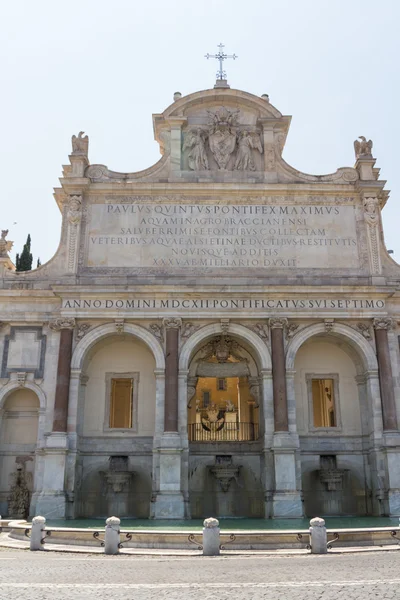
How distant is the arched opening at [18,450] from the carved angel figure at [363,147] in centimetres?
1931

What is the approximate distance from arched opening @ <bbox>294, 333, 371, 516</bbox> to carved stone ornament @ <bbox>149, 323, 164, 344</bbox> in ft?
21.0

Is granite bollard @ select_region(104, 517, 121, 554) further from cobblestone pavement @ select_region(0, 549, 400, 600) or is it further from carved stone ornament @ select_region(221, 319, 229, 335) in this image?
carved stone ornament @ select_region(221, 319, 229, 335)

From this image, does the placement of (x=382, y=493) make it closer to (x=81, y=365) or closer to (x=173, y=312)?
(x=173, y=312)

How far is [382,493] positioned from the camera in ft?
82.5

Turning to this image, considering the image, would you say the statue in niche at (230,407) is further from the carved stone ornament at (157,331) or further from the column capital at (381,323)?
the column capital at (381,323)

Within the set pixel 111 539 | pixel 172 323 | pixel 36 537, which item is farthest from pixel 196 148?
pixel 111 539

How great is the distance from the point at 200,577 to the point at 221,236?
19461 mm

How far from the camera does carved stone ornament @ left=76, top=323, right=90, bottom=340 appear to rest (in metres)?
26.8

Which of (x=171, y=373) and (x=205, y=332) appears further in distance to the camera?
(x=205, y=332)

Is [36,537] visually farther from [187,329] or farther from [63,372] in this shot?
[187,329]

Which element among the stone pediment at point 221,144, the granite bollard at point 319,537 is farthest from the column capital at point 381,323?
the granite bollard at point 319,537

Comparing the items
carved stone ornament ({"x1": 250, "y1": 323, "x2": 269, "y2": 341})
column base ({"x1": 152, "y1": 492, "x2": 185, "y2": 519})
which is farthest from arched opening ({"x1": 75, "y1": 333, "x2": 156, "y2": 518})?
carved stone ornament ({"x1": 250, "y1": 323, "x2": 269, "y2": 341})

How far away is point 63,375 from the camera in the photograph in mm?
26016

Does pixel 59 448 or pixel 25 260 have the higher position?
pixel 25 260
